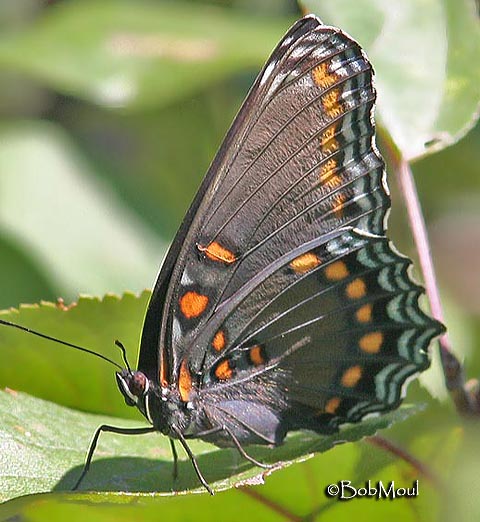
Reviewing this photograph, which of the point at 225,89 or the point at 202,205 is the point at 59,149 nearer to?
the point at 225,89

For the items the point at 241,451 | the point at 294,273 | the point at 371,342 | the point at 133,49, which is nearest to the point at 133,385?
the point at 241,451

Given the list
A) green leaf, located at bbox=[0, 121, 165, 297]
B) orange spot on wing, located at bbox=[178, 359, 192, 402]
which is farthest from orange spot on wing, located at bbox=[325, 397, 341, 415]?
green leaf, located at bbox=[0, 121, 165, 297]

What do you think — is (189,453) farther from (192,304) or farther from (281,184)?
(281,184)

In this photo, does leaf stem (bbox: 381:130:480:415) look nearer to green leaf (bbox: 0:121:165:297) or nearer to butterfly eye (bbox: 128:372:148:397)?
butterfly eye (bbox: 128:372:148:397)

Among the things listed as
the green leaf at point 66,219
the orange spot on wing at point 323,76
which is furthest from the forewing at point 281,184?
the green leaf at point 66,219

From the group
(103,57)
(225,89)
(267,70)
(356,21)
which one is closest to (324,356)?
(267,70)

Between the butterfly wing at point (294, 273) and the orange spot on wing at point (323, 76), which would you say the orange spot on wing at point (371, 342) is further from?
the orange spot on wing at point (323, 76)
